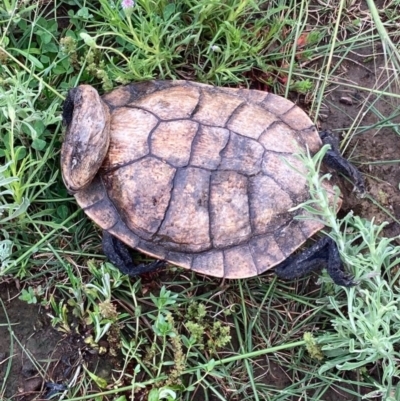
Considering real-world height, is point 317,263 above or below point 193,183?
below

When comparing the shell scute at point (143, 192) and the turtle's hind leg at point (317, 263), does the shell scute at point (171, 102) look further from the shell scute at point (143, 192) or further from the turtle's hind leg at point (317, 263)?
the turtle's hind leg at point (317, 263)

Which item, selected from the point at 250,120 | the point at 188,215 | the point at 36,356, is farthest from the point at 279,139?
the point at 36,356

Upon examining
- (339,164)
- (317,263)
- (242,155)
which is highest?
(242,155)

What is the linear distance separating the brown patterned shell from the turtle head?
94 mm

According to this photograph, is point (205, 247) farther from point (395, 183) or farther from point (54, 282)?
point (395, 183)

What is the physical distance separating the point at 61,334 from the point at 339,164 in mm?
1509

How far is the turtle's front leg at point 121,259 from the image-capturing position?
277 cm

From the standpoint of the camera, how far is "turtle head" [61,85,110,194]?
8.43ft

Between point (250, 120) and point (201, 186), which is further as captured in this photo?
point (250, 120)

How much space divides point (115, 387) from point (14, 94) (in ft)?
4.45

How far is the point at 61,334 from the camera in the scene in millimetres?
2834

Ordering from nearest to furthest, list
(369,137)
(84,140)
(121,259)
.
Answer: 1. (84,140)
2. (121,259)
3. (369,137)

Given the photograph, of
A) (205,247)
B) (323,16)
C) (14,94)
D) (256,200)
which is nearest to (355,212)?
(256,200)

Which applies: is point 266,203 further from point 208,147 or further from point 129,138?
point 129,138
